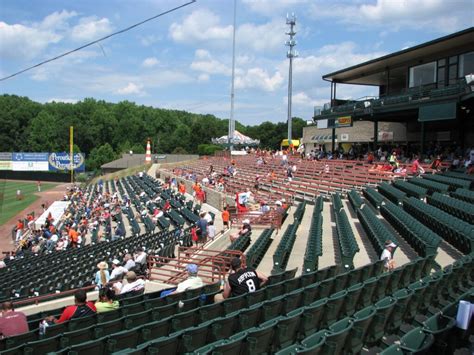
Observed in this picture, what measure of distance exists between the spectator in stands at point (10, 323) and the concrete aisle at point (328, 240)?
19.9 ft

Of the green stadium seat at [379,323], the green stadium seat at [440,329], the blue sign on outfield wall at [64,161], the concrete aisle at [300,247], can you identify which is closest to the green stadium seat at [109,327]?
the green stadium seat at [379,323]

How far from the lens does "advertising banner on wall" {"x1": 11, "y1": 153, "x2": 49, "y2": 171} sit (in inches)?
2547

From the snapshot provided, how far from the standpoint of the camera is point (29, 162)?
65.1 metres

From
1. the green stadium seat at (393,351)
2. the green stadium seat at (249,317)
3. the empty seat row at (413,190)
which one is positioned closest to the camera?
the green stadium seat at (393,351)

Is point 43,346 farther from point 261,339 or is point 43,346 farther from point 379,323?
point 379,323

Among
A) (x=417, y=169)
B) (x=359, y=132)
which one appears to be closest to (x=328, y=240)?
(x=417, y=169)

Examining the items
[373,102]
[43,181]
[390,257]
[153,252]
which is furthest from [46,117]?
[390,257]

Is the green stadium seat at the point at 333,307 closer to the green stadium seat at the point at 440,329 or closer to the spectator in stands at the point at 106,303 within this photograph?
the green stadium seat at the point at 440,329

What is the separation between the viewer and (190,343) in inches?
189

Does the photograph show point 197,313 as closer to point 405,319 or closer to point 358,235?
point 405,319

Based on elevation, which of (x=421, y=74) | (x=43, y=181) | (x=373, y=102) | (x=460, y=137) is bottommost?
(x=43, y=181)

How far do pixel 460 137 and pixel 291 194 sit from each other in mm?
10913

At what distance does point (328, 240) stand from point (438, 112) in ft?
41.9

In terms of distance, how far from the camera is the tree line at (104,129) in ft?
290
